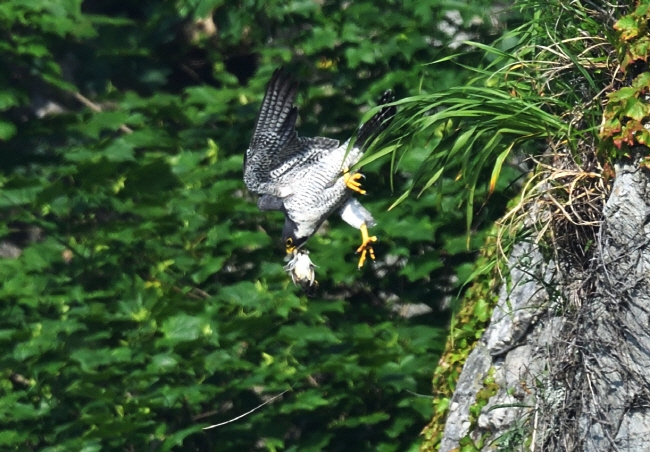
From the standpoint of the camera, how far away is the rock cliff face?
3.85m

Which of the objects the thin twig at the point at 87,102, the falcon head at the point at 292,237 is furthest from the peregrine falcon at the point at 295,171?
the thin twig at the point at 87,102

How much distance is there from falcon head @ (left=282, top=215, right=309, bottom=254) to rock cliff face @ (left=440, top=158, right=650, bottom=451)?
4.51ft

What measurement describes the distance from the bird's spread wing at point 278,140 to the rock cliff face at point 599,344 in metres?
1.41

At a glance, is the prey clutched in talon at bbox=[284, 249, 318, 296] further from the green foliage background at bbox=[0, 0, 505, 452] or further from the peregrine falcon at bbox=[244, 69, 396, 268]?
the green foliage background at bbox=[0, 0, 505, 452]

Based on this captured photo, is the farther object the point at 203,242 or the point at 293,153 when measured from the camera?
the point at 203,242

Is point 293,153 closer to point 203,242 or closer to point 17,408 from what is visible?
point 203,242

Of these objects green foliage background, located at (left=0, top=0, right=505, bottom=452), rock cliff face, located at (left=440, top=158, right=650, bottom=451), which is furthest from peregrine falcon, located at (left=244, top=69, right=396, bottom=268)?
rock cliff face, located at (left=440, top=158, right=650, bottom=451)

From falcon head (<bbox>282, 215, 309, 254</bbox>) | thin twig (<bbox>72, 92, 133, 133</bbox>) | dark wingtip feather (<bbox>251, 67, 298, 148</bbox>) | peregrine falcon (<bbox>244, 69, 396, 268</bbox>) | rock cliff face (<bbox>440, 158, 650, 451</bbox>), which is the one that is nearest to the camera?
rock cliff face (<bbox>440, 158, 650, 451</bbox>)

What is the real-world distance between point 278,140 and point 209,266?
3.59 feet

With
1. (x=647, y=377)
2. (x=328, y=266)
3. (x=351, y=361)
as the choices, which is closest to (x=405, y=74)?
(x=328, y=266)

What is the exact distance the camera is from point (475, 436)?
15.6 feet

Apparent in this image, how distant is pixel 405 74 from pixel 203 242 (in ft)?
4.31

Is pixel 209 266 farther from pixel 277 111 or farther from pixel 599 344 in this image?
pixel 599 344

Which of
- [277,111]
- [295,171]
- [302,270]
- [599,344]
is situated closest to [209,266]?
[302,270]
